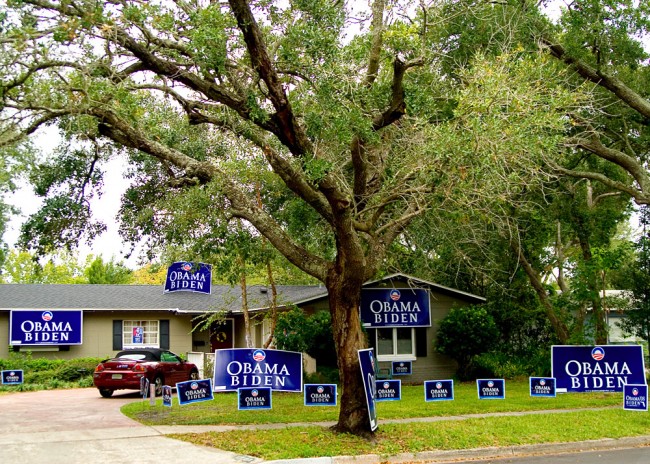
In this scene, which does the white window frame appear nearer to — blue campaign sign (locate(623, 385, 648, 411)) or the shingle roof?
the shingle roof

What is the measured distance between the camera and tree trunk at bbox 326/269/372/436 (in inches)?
479

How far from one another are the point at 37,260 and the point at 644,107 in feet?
49.6

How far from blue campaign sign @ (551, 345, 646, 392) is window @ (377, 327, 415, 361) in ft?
25.9

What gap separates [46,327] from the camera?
26.5 metres

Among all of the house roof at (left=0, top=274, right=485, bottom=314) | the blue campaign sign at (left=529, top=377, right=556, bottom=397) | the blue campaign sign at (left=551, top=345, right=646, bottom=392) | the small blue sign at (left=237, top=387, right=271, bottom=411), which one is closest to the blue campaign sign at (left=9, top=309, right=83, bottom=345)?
the house roof at (left=0, top=274, right=485, bottom=314)

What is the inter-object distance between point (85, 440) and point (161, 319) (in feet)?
54.8

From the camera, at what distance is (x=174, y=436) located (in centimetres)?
1240

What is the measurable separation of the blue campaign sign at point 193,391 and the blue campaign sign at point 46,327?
1457 cm

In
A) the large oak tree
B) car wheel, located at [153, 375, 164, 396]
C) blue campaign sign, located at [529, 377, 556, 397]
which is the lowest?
car wheel, located at [153, 375, 164, 396]

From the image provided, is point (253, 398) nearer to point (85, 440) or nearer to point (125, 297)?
point (85, 440)

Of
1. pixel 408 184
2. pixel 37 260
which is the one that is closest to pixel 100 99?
pixel 37 260

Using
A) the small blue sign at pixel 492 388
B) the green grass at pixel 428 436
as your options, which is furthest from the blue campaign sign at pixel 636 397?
the small blue sign at pixel 492 388

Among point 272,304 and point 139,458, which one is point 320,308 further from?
point 139,458

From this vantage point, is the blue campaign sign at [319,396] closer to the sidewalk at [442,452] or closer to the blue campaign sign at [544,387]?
the sidewalk at [442,452]
